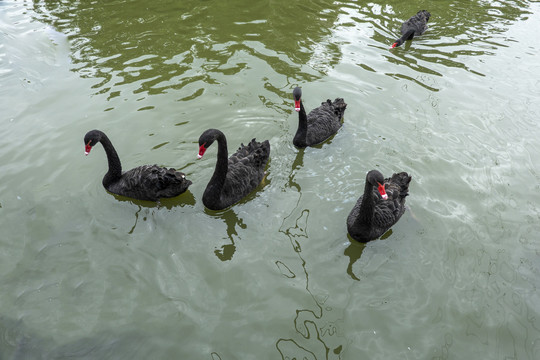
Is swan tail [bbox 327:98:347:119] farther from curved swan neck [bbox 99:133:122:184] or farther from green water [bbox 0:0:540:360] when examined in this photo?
curved swan neck [bbox 99:133:122:184]

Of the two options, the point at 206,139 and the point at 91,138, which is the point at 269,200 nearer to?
the point at 206,139

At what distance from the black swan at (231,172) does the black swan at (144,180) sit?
1.45 feet

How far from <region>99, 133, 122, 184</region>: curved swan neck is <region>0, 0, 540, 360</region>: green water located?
0.98 ft

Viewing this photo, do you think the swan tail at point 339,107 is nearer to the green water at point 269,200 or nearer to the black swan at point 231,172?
the green water at point 269,200

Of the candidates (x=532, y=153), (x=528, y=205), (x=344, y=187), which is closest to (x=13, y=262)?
(x=344, y=187)

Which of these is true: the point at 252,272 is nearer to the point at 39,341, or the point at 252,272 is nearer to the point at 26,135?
the point at 39,341

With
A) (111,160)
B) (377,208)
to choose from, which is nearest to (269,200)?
(377,208)

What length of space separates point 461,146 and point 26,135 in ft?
24.1

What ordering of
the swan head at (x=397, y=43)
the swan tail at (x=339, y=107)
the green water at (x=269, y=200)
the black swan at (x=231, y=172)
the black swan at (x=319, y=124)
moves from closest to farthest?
the green water at (x=269, y=200), the black swan at (x=231, y=172), the black swan at (x=319, y=124), the swan tail at (x=339, y=107), the swan head at (x=397, y=43)

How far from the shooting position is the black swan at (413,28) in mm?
9039

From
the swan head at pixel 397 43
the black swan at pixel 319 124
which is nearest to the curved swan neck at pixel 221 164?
the black swan at pixel 319 124

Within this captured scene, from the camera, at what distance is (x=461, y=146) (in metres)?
6.31

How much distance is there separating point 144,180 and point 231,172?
1.19 m

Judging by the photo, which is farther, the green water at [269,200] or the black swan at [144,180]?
the black swan at [144,180]
